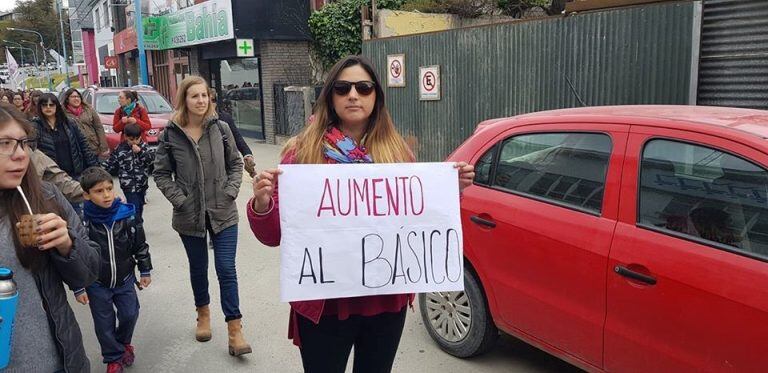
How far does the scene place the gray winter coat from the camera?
13.0 feet

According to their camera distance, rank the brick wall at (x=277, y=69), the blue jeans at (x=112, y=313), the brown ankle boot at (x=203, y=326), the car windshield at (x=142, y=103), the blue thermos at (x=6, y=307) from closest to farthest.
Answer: the blue thermos at (x=6, y=307) → the blue jeans at (x=112, y=313) → the brown ankle boot at (x=203, y=326) → the car windshield at (x=142, y=103) → the brick wall at (x=277, y=69)

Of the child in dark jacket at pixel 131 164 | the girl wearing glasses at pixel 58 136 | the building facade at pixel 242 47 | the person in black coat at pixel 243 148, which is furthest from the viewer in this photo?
the building facade at pixel 242 47

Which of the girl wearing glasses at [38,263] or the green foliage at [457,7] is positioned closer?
the girl wearing glasses at [38,263]

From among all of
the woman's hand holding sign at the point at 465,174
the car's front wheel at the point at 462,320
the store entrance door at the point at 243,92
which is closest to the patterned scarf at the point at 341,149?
the woman's hand holding sign at the point at 465,174

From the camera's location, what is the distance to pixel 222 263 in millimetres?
4027

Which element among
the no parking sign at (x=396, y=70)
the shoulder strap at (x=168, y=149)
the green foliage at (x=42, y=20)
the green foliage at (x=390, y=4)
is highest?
the green foliage at (x=42, y=20)

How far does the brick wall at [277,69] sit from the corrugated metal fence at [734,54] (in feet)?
38.8

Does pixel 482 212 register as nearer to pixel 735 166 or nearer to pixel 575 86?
pixel 735 166

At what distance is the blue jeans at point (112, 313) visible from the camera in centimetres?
366

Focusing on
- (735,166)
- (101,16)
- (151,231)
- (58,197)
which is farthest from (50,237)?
(101,16)

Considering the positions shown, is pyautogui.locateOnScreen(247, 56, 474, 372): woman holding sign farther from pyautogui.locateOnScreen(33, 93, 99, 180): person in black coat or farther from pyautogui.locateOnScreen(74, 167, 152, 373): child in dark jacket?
pyautogui.locateOnScreen(33, 93, 99, 180): person in black coat

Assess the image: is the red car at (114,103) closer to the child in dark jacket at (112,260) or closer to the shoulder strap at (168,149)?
the shoulder strap at (168,149)

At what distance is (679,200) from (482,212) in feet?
3.77

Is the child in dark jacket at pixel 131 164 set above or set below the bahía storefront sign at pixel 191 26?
below
